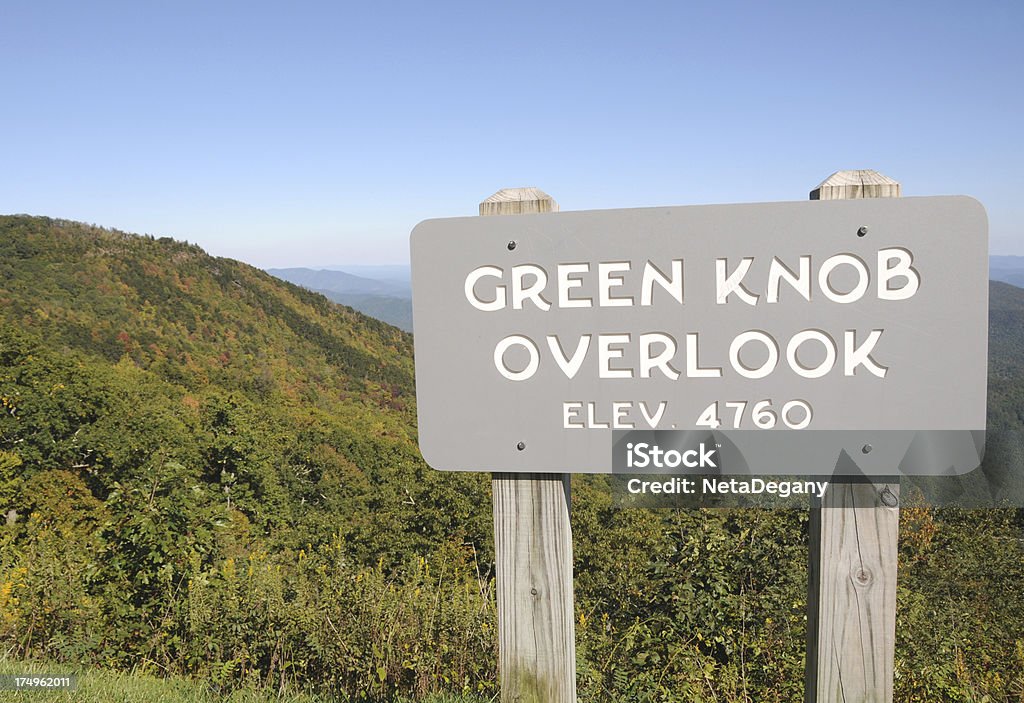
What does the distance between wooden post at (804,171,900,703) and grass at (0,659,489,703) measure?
47.9 inches

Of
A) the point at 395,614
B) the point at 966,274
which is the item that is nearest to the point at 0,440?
the point at 395,614

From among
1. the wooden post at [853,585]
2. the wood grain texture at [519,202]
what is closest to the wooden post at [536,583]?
the wood grain texture at [519,202]

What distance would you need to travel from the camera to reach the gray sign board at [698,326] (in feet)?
4.47

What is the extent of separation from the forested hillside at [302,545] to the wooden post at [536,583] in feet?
3.36

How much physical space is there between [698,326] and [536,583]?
2.43 ft

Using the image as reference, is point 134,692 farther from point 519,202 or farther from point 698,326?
point 698,326

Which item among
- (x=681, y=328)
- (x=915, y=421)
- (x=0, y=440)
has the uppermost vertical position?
(x=681, y=328)

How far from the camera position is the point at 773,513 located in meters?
6.61

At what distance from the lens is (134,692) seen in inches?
94.1

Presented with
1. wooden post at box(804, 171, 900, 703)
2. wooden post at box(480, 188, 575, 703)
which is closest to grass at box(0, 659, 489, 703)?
wooden post at box(480, 188, 575, 703)

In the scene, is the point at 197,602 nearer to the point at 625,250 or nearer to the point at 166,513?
the point at 166,513

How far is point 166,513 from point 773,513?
5623 millimetres

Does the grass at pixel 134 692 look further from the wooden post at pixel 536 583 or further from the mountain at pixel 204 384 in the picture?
the mountain at pixel 204 384

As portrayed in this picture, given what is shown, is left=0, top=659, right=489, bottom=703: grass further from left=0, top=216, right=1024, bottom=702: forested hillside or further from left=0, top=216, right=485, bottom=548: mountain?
left=0, top=216, right=485, bottom=548: mountain
